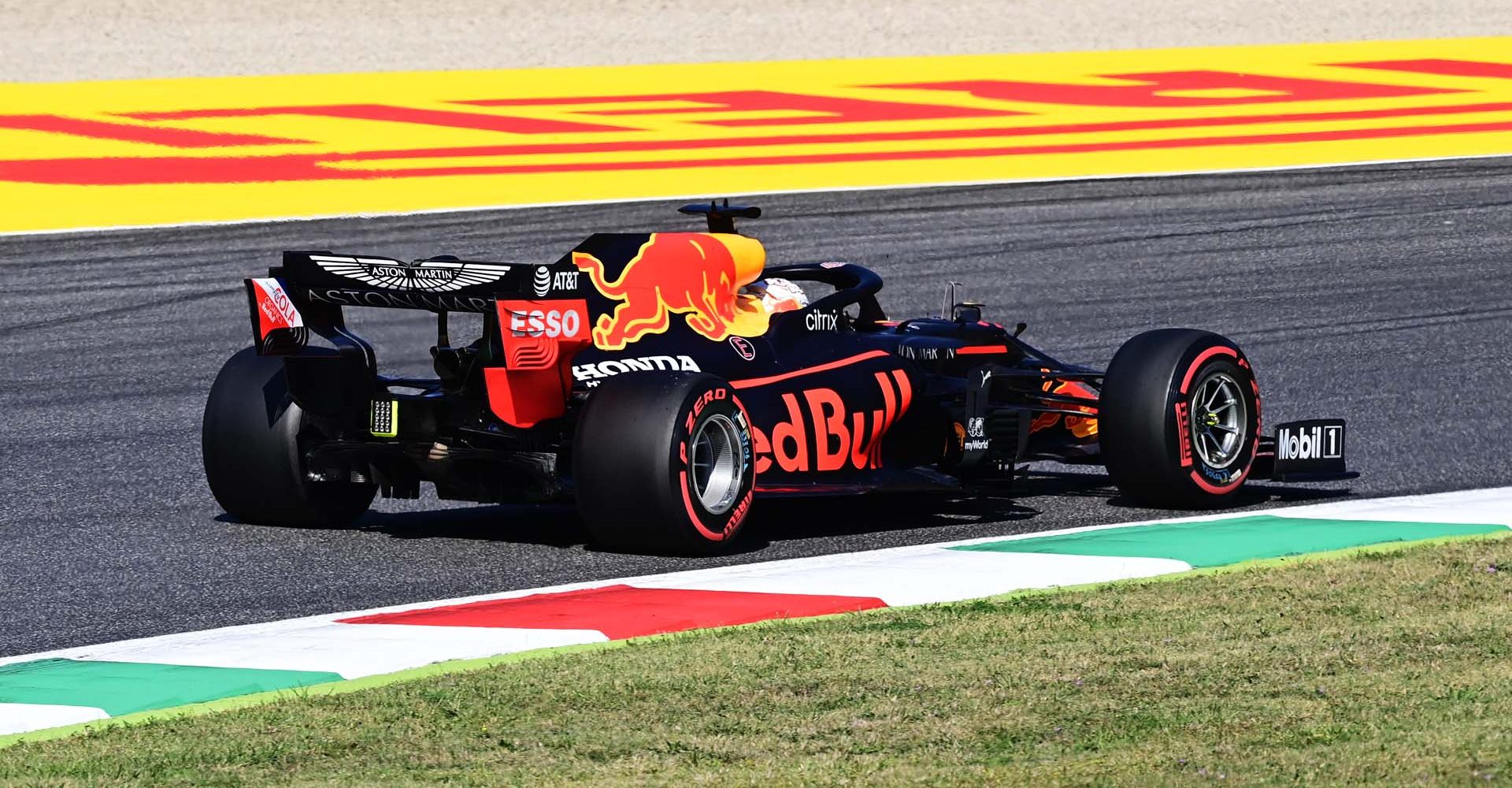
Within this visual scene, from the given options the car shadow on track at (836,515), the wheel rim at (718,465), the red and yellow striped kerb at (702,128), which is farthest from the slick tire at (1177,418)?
the red and yellow striped kerb at (702,128)

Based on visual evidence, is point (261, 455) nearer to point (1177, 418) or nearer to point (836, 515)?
point (836, 515)

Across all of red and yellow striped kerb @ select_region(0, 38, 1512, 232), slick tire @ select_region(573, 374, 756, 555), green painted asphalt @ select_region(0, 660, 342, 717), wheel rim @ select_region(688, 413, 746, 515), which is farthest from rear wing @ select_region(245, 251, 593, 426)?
red and yellow striped kerb @ select_region(0, 38, 1512, 232)

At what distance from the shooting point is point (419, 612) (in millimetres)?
8219

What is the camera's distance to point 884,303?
1720cm

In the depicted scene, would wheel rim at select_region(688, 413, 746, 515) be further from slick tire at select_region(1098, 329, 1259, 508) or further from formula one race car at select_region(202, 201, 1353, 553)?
slick tire at select_region(1098, 329, 1259, 508)

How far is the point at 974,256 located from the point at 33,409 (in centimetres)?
764

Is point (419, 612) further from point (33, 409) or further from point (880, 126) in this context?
point (880, 126)

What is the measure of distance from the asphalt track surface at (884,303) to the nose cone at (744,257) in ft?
3.32

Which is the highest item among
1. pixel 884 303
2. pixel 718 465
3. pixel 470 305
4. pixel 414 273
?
pixel 414 273

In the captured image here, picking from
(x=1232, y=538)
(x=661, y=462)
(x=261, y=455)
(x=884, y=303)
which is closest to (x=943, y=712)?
(x=661, y=462)

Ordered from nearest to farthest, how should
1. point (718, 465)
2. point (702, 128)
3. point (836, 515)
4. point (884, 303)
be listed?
point (718, 465) < point (836, 515) < point (884, 303) < point (702, 128)

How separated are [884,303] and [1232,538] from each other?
7819 mm

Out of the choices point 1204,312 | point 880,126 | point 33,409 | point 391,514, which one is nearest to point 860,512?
point 391,514

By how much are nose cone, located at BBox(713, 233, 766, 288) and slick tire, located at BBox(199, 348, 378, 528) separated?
170 cm
